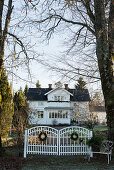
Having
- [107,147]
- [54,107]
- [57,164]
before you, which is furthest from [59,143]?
[54,107]

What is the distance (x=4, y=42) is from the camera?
8539mm

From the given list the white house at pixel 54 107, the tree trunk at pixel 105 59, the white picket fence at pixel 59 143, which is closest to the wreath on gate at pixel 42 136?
the white picket fence at pixel 59 143

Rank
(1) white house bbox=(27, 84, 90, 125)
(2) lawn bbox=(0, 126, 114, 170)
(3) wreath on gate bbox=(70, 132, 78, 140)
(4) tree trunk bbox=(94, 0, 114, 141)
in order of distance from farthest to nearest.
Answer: (1) white house bbox=(27, 84, 90, 125)
(3) wreath on gate bbox=(70, 132, 78, 140)
(4) tree trunk bbox=(94, 0, 114, 141)
(2) lawn bbox=(0, 126, 114, 170)

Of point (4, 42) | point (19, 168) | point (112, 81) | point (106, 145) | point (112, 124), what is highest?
point (4, 42)

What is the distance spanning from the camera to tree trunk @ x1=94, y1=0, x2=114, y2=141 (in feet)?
26.6

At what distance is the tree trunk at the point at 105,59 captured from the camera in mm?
8109

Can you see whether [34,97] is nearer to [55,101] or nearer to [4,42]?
[55,101]

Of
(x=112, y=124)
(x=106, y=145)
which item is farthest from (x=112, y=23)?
(x=106, y=145)

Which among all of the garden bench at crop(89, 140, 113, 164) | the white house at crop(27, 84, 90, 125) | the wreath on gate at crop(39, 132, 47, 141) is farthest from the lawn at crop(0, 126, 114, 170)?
the white house at crop(27, 84, 90, 125)

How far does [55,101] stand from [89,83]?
24.3 meters

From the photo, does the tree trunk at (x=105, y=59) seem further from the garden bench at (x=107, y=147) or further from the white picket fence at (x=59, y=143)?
the white picket fence at (x=59, y=143)

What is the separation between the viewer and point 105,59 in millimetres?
8422

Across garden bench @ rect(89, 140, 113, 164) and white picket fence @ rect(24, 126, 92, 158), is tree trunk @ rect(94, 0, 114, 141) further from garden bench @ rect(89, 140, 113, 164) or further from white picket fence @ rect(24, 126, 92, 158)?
white picket fence @ rect(24, 126, 92, 158)

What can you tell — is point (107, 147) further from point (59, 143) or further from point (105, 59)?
point (105, 59)
